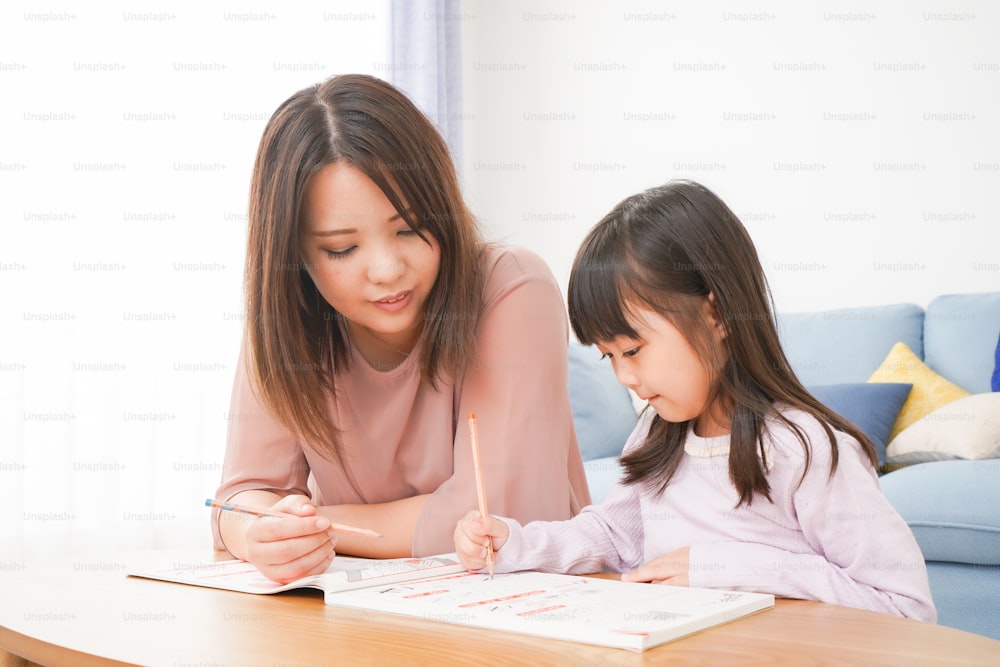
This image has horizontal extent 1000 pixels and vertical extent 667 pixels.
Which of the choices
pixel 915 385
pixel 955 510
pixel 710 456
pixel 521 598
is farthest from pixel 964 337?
pixel 521 598

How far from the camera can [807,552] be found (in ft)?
3.46

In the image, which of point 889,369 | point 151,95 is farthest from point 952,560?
point 151,95

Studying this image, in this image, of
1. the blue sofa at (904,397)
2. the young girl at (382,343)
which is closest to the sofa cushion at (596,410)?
the blue sofa at (904,397)

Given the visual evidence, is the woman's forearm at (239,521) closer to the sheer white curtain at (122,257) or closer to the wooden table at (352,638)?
the wooden table at (352,638)

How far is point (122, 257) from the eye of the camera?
8.96 feet

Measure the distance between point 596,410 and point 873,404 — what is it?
0.88 m

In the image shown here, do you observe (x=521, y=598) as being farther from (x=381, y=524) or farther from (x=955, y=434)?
(x=955, y=434)

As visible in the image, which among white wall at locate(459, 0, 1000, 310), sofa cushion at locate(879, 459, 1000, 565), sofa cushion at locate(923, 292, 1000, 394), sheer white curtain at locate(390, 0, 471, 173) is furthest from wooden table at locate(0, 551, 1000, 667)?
sheer white curtain at locate(390, 0, 471, 173)

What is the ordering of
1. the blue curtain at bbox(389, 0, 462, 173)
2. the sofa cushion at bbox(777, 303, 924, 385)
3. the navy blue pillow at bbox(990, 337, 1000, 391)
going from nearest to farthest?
the navy blue pillow at bbox(990, 337, 1000, 391) → the sofa cushion at bbox(777, 303, 924, 385) → the blue curtain at bbox(389, 0, 462, 173)

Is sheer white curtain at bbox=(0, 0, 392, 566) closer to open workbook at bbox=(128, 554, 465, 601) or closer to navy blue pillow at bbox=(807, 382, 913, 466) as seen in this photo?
open workbook at bbox=(128, 554, 465, 601)

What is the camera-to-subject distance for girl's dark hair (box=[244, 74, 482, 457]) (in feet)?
4.00

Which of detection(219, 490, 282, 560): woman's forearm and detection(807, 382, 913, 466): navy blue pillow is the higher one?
detection(219, 490, 282, 560): woman's forearm

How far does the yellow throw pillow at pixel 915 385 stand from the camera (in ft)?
8.98

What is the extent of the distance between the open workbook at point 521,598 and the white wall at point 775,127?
8.88ft
